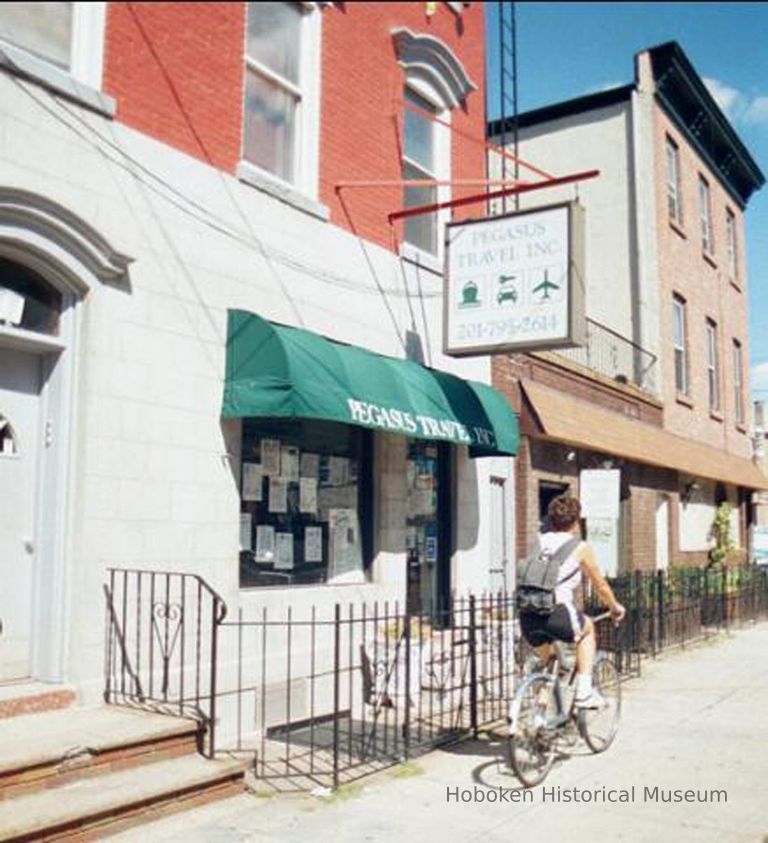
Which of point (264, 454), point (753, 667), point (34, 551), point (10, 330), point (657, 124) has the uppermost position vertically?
point (657, 124)

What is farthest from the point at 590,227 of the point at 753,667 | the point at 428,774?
the point at 428,774

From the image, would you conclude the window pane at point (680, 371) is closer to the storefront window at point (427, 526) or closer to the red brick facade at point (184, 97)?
the storefront window at point (427, 526)

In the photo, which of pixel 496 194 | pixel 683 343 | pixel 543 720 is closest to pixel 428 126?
pixel 496 194

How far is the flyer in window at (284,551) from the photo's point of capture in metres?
8.59

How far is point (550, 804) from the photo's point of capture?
5.92 m

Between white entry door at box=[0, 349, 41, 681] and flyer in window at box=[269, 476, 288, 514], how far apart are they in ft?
7.72

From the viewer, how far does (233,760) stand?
6.22m

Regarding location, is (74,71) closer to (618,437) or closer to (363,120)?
(363,120)

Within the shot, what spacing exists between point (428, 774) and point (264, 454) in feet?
10.4

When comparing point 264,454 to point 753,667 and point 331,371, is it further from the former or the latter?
point 753,667

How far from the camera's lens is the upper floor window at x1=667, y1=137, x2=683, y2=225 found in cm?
1889

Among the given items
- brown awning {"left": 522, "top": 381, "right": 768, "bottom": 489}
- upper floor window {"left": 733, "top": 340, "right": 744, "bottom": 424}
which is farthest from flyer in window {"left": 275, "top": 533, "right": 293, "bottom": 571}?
upper floor window {"left": 733, "top": 340, "right": 744, "bottom": 424}

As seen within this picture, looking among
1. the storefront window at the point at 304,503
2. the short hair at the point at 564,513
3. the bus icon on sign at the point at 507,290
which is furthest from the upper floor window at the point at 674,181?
the short hair at the point at 564,513

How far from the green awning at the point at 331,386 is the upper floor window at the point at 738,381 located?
1424cm
